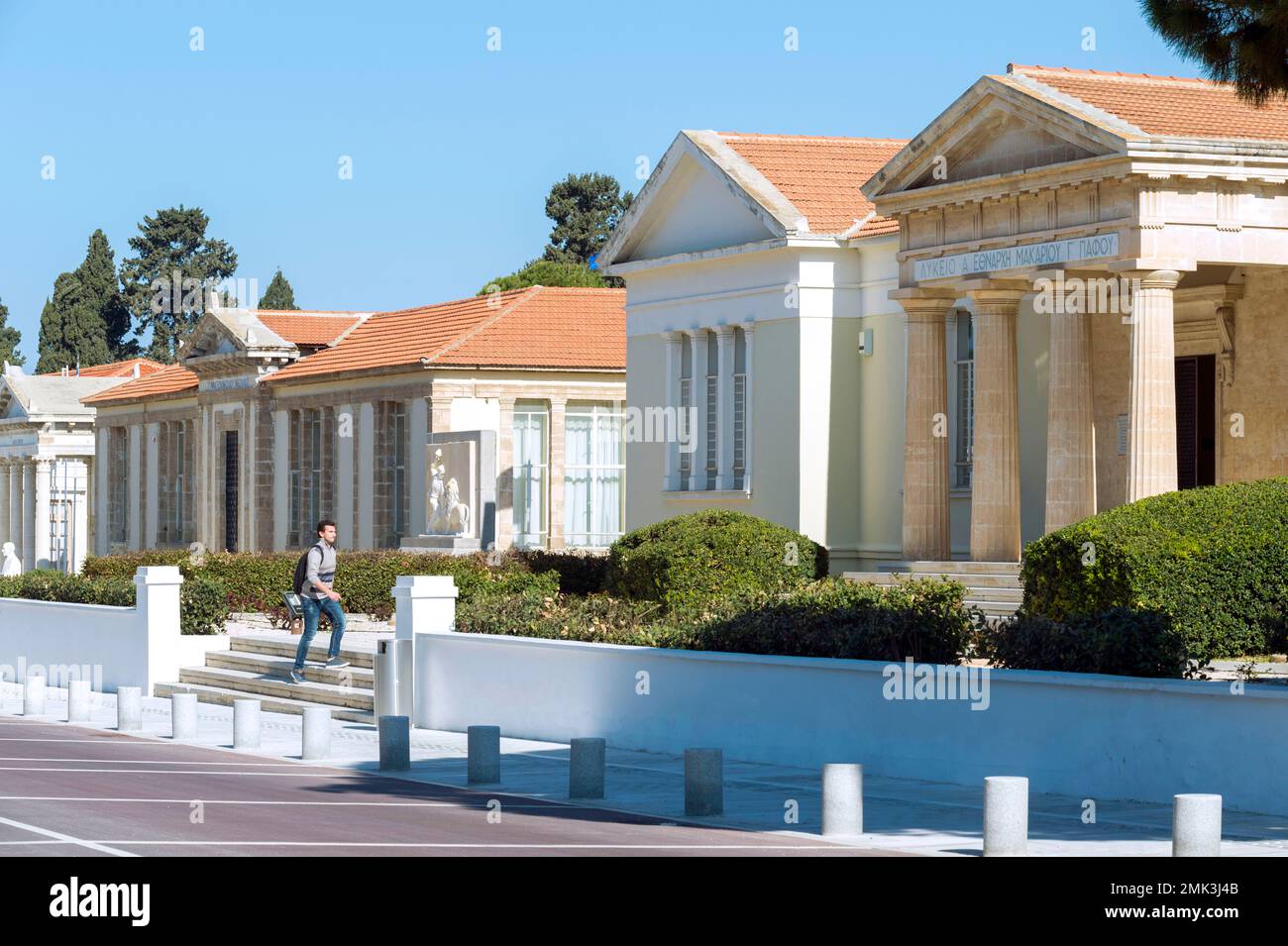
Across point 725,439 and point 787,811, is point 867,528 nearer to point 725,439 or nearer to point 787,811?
point 725,439

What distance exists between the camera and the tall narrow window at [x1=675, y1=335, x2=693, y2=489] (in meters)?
35.8

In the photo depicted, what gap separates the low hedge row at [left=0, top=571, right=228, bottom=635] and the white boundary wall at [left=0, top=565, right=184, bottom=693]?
58 centimetres

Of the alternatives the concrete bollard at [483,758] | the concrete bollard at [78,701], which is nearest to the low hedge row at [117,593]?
the concrete bollard at [78,701]

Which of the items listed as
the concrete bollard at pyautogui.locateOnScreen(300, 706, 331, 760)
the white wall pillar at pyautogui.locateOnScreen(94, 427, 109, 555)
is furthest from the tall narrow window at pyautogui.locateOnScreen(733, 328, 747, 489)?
the white wall pillar at pyautogui.locateOnScreen(94, 427, 109, 555)

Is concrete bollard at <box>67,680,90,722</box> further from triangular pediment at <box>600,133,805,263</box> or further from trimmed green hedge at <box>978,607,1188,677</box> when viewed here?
triangular pediment at <box>600,133,805,263</box>

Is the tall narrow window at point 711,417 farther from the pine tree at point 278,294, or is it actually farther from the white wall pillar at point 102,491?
the pine tree at point 278,294

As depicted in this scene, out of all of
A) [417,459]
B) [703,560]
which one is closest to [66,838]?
[703,560]

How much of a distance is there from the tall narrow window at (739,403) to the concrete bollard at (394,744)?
16.7 metres

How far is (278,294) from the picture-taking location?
363ft

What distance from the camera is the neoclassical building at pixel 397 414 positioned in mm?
42312

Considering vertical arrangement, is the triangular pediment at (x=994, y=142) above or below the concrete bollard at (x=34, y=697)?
above
